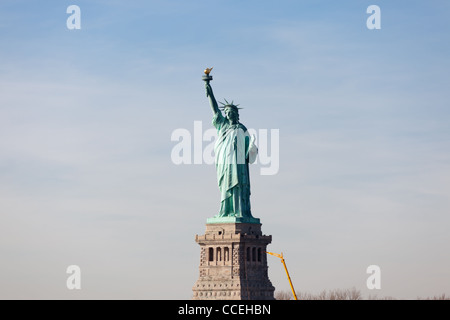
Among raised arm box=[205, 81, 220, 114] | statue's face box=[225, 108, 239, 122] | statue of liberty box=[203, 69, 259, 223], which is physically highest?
raised arm box=[205, 81, 220, 114]

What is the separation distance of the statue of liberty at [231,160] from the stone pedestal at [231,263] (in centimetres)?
95

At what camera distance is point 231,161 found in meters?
94.9

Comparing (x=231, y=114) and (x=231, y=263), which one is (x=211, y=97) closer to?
(x=231, y=114)

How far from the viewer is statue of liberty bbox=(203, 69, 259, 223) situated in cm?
9481

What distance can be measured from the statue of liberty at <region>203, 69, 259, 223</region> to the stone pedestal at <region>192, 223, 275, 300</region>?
952 millimetres

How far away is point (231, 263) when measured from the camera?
9425 cm

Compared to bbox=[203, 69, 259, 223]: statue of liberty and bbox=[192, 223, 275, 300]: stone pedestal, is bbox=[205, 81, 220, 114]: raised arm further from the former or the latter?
bbox=[192, 223, 275, 300]: stone pedestal

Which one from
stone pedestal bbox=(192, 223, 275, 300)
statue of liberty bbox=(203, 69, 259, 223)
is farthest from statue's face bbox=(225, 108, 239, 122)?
stone pedestal bbox=(192, 223, 275, 300)

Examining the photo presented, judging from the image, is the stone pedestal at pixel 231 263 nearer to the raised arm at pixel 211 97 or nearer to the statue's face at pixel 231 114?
the statue's face at pixel 231 114
